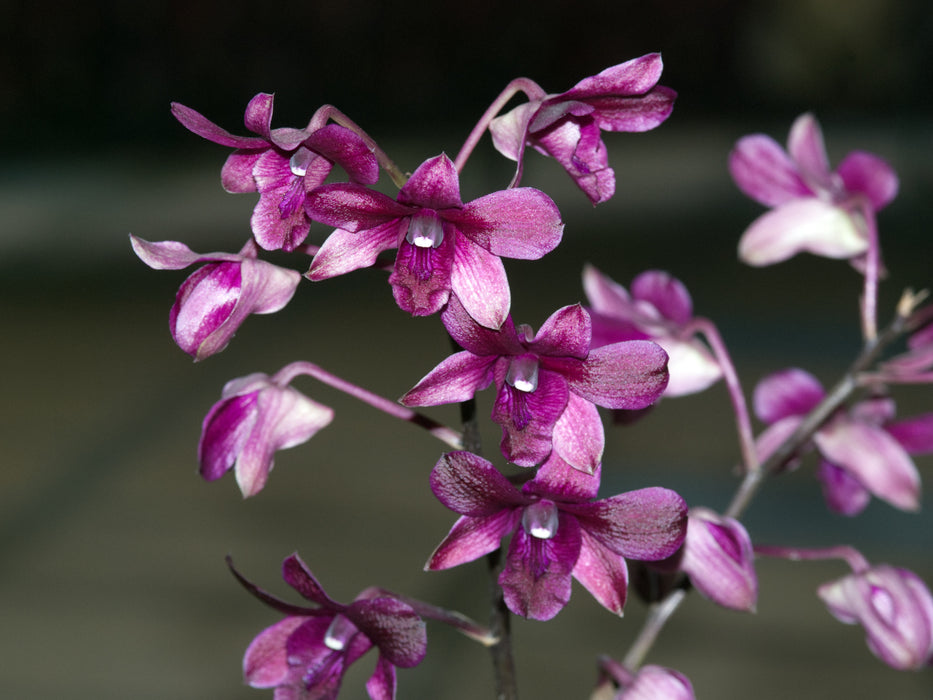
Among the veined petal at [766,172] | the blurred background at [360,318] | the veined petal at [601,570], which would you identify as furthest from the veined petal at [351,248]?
the blurred background at [360,318]

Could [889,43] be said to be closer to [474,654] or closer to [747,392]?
[747,392]

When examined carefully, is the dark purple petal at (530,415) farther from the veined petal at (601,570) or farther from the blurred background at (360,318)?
the blurred background at (360,318)

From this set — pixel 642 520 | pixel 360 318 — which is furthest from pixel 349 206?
Result: pixel 360 318

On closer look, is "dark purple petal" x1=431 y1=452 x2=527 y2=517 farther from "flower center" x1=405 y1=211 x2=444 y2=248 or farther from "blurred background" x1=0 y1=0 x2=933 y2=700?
"blurred background" x1=0 y1=0 x2=933 y2=700

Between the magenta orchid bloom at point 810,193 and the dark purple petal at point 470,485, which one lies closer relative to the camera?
the dark purple petal at point 470,485

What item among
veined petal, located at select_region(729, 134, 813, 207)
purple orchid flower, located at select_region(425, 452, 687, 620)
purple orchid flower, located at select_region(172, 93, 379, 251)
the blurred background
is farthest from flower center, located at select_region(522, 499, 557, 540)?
the blurred background
